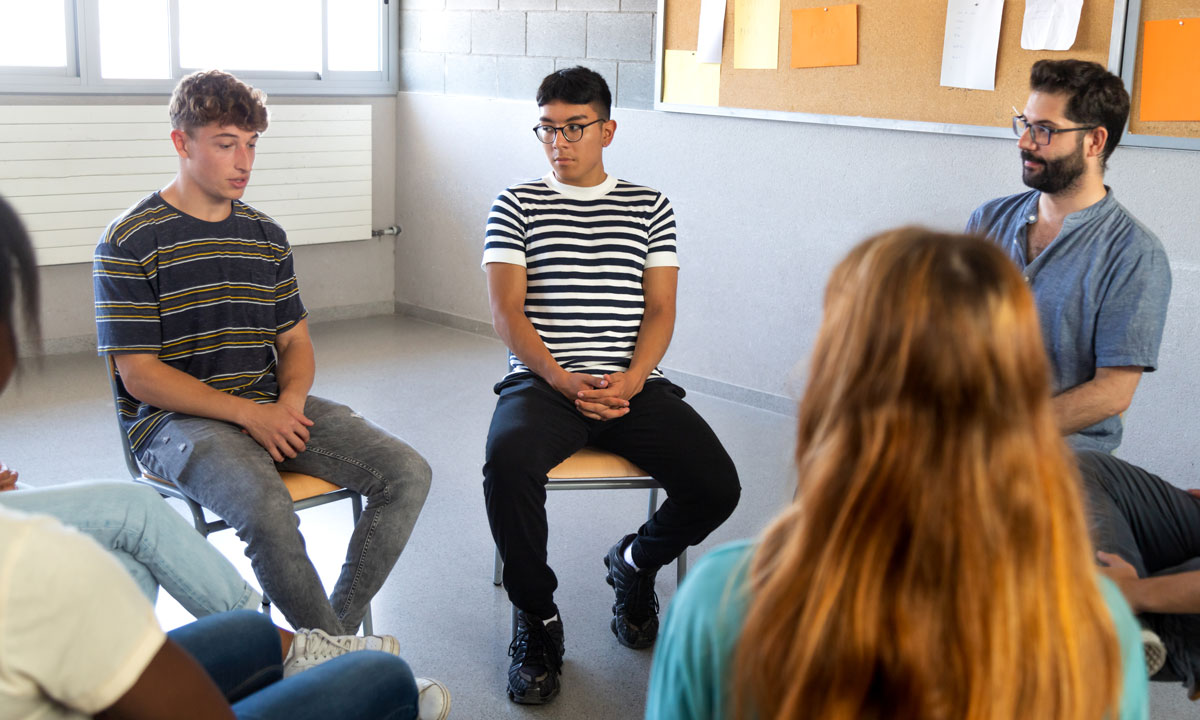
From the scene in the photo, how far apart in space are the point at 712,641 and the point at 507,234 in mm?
1703

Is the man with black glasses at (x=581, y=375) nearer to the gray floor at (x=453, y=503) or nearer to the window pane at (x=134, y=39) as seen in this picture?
the gray floor at (x=453, y=503)

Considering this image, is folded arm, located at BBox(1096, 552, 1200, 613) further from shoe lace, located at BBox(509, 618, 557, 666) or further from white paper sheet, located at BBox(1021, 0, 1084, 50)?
white paper sheet, located at BBox(1021, 0, 1084, 50)

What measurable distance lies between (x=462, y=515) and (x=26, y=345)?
1968 mm

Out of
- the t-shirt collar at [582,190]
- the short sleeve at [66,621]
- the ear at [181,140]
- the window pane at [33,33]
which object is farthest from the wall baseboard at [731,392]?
the short sleeve at [66,621]

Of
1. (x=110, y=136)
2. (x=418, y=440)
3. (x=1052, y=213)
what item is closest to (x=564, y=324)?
(x=1052, y=213)

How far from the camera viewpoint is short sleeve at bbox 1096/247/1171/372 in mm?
1938

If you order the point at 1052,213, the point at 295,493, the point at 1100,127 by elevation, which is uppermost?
the point at 1100,127

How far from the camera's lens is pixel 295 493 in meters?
2.03

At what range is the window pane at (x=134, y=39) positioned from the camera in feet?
13.9

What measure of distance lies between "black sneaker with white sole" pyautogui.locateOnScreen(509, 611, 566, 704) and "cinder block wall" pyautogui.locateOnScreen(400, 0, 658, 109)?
2.57m

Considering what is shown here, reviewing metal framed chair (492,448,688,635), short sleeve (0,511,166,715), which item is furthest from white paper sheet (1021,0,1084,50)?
short sleeve (0,511,166,715)

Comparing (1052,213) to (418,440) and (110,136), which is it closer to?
(418,440)

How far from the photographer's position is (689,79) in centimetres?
398

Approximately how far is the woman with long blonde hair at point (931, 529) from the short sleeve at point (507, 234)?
168 cm
